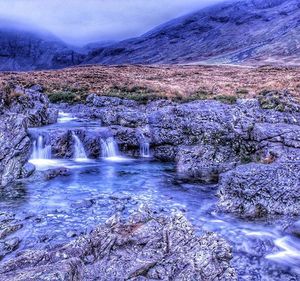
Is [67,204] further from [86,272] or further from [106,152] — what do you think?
[106,152]

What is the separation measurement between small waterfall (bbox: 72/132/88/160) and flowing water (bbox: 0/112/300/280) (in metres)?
1.42

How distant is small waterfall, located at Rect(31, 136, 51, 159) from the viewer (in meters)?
22.9

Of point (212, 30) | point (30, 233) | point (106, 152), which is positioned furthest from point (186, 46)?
point (30, 233)

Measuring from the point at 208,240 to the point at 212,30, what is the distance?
627 feet

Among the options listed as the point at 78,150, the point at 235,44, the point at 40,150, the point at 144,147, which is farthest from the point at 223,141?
the point at 235,44

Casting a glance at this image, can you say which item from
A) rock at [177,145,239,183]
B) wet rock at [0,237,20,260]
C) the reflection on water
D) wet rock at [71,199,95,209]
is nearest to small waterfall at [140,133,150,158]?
the reflection on water

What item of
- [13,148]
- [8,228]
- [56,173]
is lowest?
[8,228]

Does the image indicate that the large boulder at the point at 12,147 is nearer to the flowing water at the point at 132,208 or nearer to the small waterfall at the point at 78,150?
the flowing water at the point at 132,208

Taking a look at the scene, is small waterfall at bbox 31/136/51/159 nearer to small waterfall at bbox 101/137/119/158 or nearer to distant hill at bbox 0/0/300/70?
small waterfall at bbox 101/137/119/158

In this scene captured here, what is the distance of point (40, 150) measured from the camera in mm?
23172

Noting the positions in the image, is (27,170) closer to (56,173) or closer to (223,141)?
(56,173)

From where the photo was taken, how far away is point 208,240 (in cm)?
930

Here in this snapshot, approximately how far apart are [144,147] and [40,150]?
6556mm

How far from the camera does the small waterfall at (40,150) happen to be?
22.9 meters
